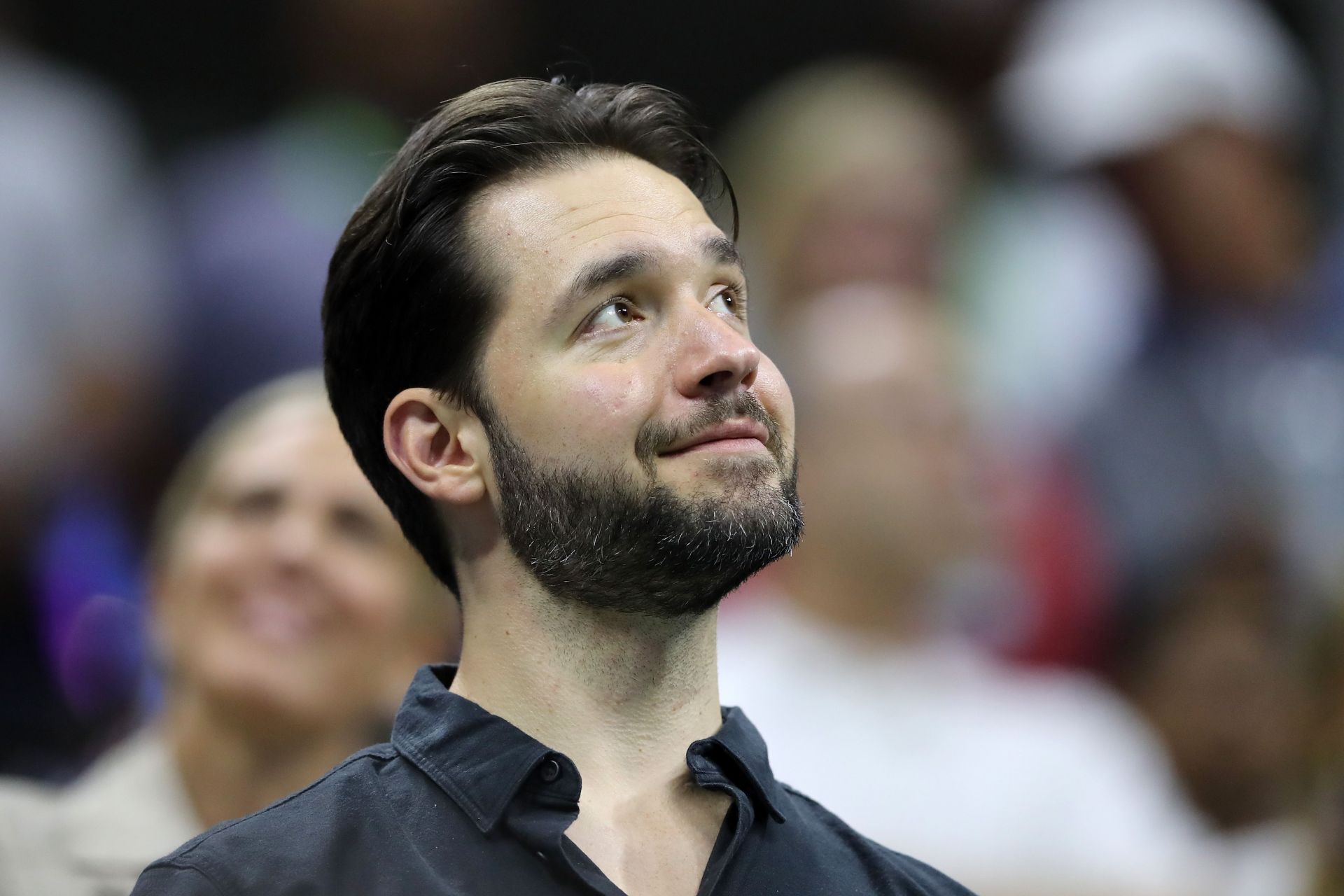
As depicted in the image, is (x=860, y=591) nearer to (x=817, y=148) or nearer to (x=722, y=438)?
(x=817, y=148)

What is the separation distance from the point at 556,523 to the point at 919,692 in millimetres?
2042

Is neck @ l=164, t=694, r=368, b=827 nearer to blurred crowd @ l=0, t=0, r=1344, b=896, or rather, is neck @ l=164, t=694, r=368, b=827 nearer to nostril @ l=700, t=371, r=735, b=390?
blurred crowd @ l=0, t=0, r=1344, b=896

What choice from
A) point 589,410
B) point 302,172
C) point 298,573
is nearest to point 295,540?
point 298,573

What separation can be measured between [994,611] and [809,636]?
90 centimetres

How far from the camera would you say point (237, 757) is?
3.61 m

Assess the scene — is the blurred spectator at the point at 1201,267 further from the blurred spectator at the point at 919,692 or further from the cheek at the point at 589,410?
the cheek at the point at 589,410

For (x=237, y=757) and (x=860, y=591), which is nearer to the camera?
(x=237, y=757)

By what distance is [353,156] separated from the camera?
18.6 feet

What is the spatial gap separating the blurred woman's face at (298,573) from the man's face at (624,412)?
1.30 metres

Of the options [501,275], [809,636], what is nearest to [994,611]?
[809,636]

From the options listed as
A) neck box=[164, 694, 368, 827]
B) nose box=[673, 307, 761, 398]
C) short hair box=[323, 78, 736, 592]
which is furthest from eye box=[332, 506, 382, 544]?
nose box=[673, 307, 761, 398]

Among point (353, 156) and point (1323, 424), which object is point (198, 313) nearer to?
point (353, 156)

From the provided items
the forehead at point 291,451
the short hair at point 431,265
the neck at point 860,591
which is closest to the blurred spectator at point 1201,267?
the neck at point 860,591

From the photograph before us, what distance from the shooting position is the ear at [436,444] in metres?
2.66
